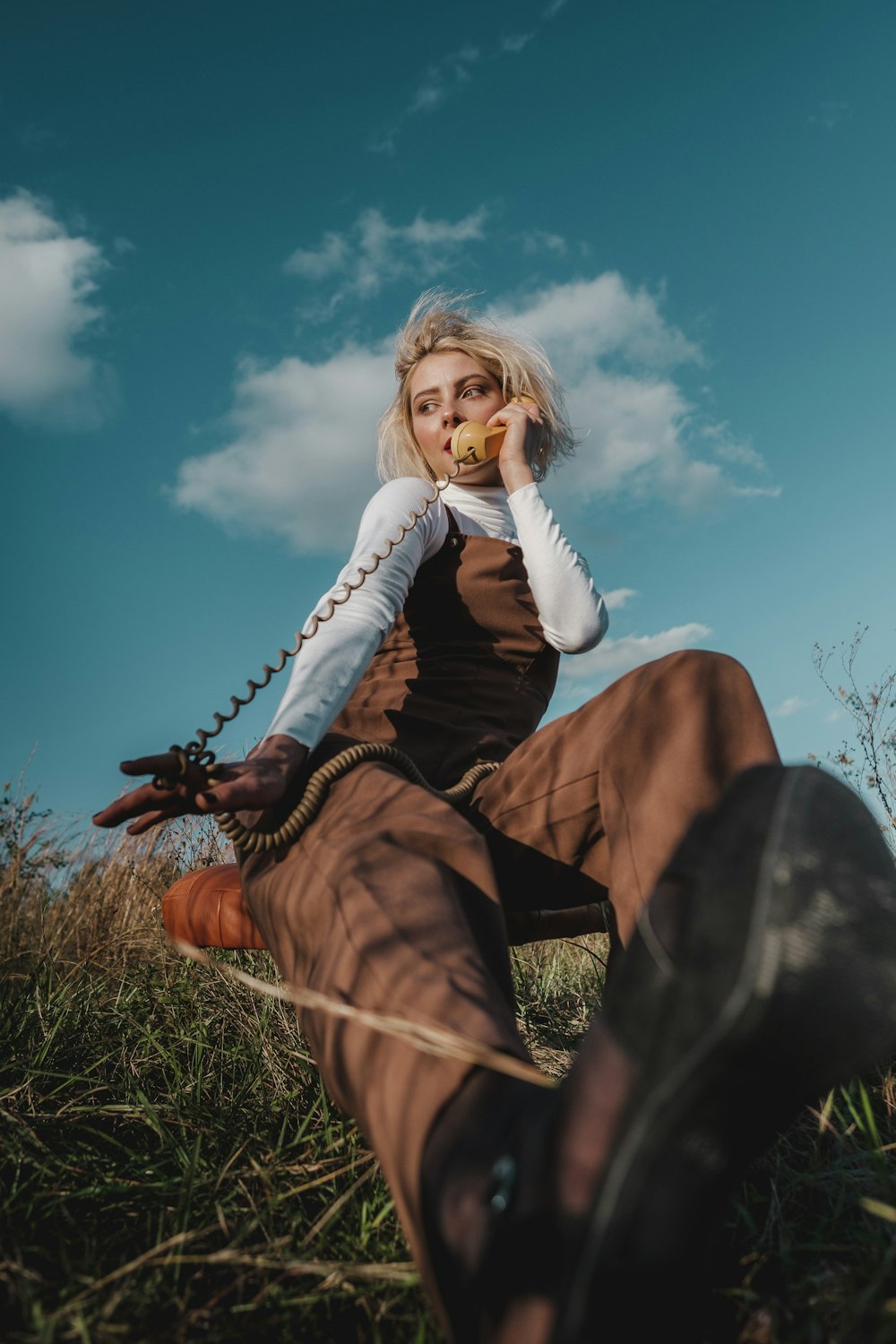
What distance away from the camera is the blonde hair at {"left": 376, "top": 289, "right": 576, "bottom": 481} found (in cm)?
299

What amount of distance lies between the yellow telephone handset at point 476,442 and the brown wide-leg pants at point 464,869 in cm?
112

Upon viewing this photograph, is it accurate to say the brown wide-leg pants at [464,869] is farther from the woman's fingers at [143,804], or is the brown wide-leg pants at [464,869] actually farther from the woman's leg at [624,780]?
the woman's fingers at [143,804]

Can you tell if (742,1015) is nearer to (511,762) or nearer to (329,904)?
(329,904)

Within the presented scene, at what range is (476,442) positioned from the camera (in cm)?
262

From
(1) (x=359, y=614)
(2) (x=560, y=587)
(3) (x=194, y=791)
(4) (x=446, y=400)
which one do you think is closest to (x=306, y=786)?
(3) (x=194, y=791)

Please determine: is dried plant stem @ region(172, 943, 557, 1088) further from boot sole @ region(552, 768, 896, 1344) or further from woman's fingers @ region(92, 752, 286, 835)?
woman's fingers @ region(92, 752, 286, 835)

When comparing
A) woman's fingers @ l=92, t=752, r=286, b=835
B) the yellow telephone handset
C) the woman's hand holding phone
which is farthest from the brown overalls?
the yellow telephone handset

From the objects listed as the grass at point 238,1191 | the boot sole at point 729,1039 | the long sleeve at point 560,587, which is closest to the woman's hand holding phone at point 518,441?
the long sleeve at point 560,587

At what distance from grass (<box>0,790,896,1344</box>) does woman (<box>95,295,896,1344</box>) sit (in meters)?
0.28

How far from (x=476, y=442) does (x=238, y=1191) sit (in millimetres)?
1958

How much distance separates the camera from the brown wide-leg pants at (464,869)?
1024mm

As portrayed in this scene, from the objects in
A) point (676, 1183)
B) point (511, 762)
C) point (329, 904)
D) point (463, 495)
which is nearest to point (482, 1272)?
point (676, 1183)

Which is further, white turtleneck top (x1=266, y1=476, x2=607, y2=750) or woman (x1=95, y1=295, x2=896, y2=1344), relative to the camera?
white turtleneck top (x1=266, y1=476, x2=607, y2=750)

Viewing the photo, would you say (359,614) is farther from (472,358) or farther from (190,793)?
(472,358)
